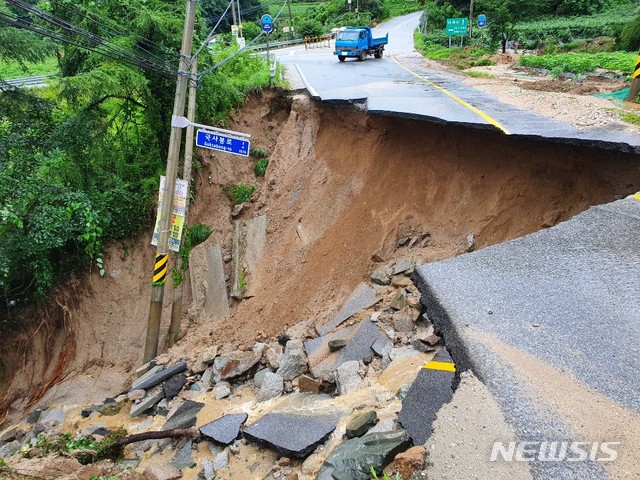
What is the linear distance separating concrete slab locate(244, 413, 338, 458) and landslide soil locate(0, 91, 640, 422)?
3.10 meters

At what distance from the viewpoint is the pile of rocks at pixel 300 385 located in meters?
4.15

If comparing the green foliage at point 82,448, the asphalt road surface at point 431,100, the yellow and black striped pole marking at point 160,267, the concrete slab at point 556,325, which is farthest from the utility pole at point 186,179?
the concrete slab at point 556,325

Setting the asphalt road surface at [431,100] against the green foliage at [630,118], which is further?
the green foliage at [630,118]

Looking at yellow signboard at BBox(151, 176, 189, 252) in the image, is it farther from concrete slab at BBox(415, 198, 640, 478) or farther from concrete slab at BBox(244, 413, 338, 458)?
concrete slab at BBox(415, 198, 640, 478)

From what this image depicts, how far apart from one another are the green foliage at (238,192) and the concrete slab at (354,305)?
6091 mm

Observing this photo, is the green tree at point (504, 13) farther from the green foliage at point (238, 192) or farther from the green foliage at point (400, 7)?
the green foliage at point (400, 7)

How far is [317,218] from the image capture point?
38.1 feet

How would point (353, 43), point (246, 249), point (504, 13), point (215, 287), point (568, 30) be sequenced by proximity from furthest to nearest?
point (568, 30), point (504, 13), point (353, 43), point (246, 249), point (215, 287)

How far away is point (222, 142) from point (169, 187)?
156 cm

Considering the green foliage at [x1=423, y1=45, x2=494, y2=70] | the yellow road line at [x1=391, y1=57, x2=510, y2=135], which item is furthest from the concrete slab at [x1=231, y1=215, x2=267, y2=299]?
the green foliage at [x1=423, y1=45, x2=494, y2=70]

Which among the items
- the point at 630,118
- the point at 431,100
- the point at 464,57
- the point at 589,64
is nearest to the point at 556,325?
the point at 630,118

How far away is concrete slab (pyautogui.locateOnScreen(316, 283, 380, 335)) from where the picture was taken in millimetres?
7874

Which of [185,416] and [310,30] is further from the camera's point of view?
[310,30]

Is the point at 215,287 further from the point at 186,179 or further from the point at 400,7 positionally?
the point at 400,7
